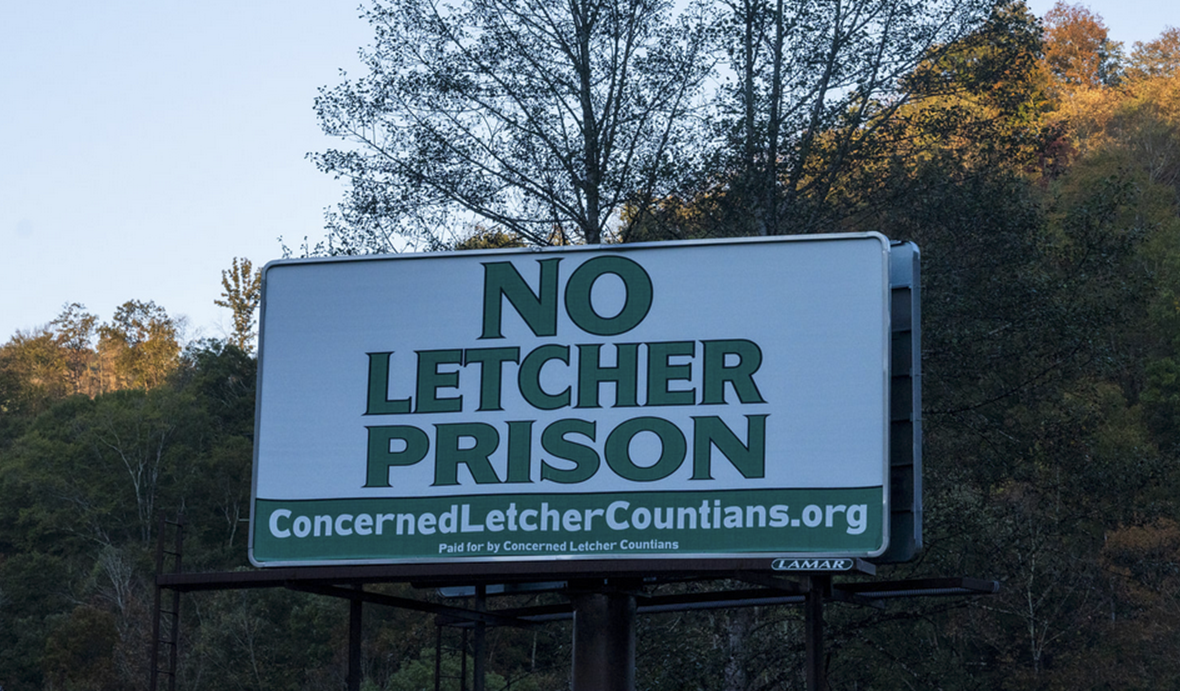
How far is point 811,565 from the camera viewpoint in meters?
9.57

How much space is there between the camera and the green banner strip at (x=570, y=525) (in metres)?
9.70

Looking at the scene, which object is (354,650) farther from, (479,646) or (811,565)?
(811,565)

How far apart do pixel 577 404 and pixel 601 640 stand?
2.08 meters

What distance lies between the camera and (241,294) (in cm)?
7525

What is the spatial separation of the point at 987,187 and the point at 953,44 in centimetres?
262

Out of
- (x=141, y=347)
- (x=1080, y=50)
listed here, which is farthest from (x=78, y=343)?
(x=1080, y=50)

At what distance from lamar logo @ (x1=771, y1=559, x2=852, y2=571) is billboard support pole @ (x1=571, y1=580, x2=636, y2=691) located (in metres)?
1.89

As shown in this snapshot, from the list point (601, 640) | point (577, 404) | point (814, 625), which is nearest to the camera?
point (814, 625)

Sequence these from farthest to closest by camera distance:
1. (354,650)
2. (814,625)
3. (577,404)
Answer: (354,650) < (577,404) < (814,625)

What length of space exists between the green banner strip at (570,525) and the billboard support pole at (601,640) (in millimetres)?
1247

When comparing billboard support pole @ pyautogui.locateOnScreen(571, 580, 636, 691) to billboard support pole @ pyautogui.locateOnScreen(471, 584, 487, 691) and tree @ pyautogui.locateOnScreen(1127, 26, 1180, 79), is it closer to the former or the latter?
billboard support pole @ pyautogui.locateOnScreen(471, 584, 487, 691)

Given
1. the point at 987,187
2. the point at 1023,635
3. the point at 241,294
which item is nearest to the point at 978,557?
the point at 987,187

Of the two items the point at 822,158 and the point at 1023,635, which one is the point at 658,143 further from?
the point at 1023,635

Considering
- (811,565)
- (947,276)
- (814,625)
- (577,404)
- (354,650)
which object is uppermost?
(947,276)
